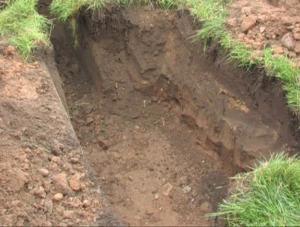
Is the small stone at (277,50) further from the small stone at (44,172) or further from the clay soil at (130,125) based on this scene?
the small stone at (44,172)

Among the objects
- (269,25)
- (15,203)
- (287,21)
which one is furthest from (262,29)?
(15,203)

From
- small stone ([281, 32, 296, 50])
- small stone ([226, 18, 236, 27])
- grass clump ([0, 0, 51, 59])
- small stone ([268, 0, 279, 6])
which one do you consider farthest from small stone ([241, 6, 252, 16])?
grass clump ([0, 0, 51, 59])

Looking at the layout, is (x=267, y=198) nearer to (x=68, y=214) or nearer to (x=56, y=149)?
(x=68, y=214)

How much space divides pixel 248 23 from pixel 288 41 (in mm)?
341

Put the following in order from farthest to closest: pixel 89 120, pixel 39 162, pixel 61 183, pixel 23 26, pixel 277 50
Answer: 1. pixel 89 120
2. pixel 23 26
3. pixel 277 50
4. pixel 39 162
5. pixel 61 183

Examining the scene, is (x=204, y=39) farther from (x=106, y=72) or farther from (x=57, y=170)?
(x=57, y=170)

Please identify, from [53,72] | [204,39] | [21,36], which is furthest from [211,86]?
[21,36]

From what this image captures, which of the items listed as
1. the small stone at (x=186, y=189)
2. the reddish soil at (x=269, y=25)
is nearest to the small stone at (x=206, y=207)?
the small stone at (x=186, y=189)

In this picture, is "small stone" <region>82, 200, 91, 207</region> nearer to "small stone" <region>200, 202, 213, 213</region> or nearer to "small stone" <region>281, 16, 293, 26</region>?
"small stone" <region>200, 202, 213, 213</region>

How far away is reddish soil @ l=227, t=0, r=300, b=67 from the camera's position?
3.49 meters

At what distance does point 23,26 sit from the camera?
150 inches

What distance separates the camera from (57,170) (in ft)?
9.52

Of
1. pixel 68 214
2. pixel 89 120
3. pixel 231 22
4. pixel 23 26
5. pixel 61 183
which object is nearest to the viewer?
pixel 68 214

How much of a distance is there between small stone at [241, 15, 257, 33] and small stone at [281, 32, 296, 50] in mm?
257
